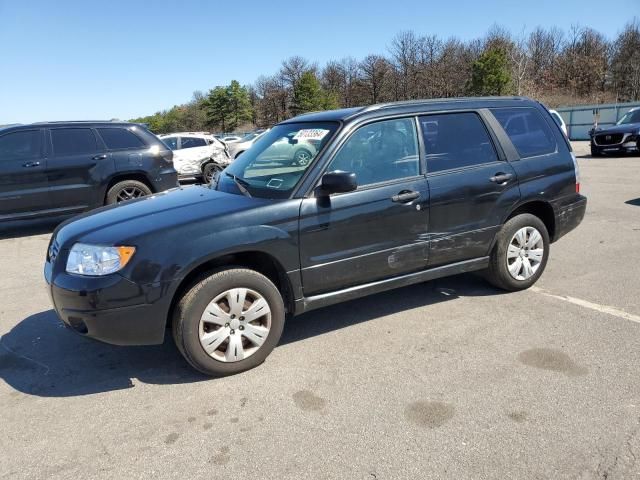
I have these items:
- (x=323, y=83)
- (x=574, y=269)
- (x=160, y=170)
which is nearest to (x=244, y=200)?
(x=574, y=269)

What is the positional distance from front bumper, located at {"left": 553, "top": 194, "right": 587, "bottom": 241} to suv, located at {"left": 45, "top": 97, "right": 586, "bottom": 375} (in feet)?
0.07

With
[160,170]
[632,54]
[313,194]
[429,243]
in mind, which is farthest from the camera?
[632,54]

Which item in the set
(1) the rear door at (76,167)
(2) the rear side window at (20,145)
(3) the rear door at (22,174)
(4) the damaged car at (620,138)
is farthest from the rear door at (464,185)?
(4) the damaged car at (620,138)

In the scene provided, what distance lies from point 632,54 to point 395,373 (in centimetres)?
6668

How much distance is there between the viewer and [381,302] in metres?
4.70

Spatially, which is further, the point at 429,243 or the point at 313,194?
the point at 429,243

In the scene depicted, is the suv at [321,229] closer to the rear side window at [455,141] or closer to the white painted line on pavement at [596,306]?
the rear side window at [455,141]

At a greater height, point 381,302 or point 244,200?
point 244,200

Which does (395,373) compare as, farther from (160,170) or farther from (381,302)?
(160,170)

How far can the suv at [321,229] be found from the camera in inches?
126

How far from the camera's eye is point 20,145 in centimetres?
800

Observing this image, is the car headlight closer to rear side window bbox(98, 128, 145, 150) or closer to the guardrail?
rear side window bbox(98, 128, 145, 150)

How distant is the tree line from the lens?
54719 millimetres

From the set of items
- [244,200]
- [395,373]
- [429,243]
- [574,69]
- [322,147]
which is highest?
[574,69]
